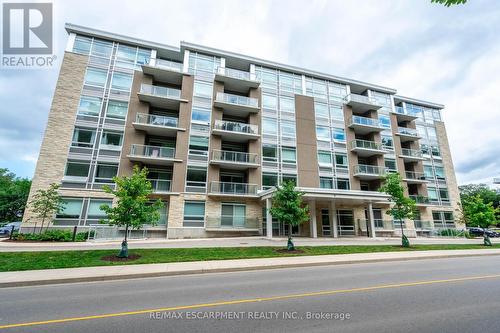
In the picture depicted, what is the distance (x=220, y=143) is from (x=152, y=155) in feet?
23.0

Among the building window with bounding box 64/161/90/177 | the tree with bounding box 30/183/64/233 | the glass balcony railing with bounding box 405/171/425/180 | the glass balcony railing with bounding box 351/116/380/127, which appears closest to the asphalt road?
the tree with bounding box 30/183/64/233

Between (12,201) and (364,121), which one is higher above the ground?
(364,121)

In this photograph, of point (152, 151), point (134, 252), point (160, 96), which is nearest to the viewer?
point (134, 252)

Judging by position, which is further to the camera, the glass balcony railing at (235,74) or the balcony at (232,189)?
the glass balcony railing at (235,74)

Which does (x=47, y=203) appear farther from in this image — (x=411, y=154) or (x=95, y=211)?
(x=411, y=154)

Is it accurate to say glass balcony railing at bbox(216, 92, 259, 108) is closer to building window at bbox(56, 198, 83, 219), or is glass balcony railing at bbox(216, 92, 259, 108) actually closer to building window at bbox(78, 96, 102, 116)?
building window at bbox(78, 96, 102, 116)

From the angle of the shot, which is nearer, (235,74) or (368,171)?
(235,74)

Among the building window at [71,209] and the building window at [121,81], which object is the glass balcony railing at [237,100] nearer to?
the building window at [121,81]

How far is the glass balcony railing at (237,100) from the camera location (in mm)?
25781

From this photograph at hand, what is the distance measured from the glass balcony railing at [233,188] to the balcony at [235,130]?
17.6 feet

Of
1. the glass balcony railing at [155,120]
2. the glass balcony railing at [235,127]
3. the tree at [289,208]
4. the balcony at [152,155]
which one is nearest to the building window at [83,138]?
the balcony at [152,155]

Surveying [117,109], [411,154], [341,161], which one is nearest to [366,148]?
[341,161]

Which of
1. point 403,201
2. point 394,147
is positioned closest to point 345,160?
point 394,147

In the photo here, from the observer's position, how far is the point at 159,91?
80.7ft
